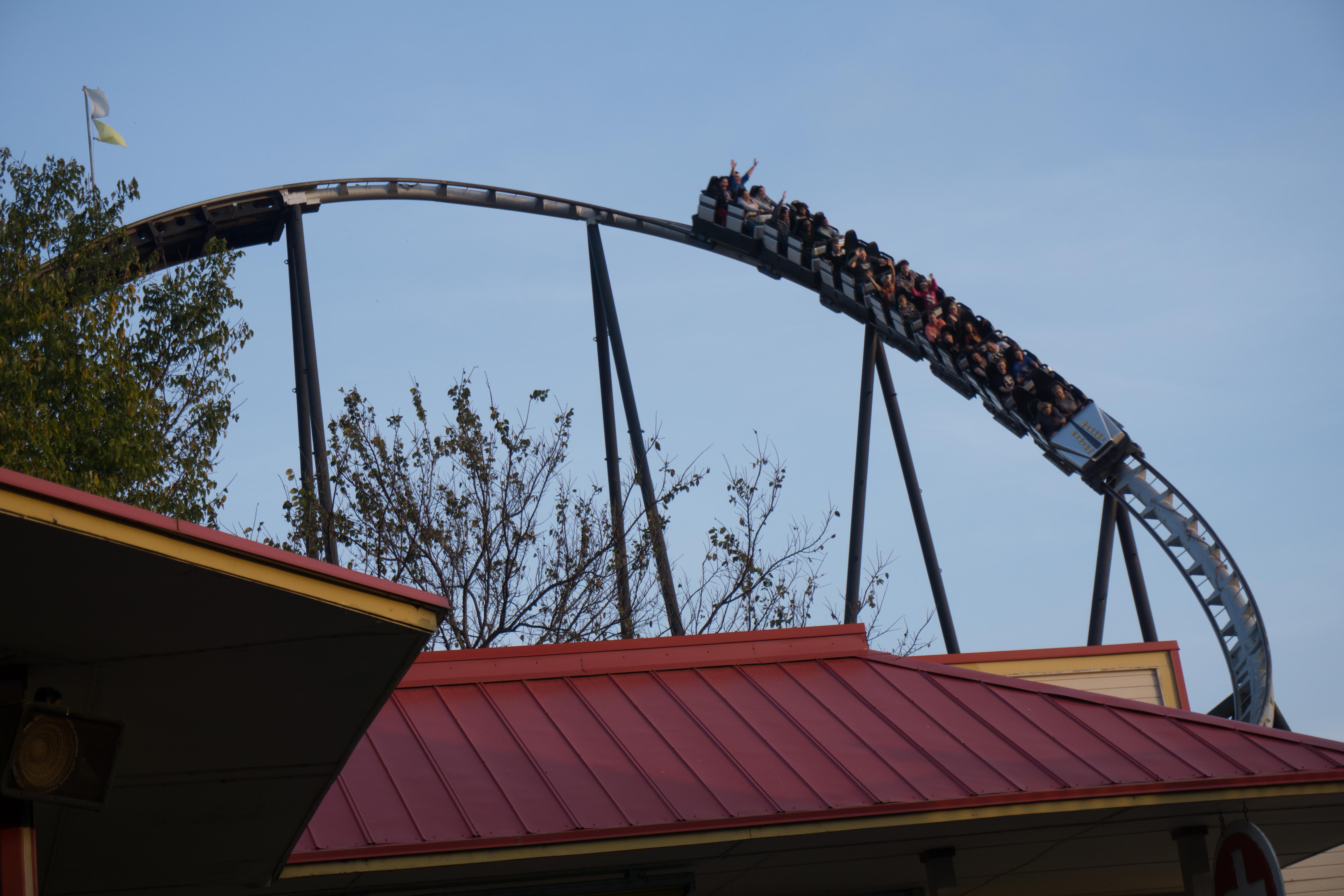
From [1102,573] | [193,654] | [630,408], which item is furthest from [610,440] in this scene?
[193,654]

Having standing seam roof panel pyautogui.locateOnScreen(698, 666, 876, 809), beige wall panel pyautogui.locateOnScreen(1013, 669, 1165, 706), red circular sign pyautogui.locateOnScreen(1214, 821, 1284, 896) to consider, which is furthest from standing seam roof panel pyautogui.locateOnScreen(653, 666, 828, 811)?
beige wall panel pyautogui.locateOnScreen(1013, 669, 1165, 706)

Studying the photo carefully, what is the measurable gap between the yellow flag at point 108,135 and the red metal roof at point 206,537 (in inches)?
567

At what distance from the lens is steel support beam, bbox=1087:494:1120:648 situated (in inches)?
586

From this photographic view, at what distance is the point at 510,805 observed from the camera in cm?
568

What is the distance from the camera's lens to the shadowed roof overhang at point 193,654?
10.1 feet

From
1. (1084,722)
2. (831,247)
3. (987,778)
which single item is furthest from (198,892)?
(831,247)

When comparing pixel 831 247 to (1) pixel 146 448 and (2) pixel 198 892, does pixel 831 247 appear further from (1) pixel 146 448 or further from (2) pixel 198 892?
(2) pixel 198 892

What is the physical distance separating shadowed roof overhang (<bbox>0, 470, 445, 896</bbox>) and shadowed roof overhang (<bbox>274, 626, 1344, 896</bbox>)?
873 millimetres

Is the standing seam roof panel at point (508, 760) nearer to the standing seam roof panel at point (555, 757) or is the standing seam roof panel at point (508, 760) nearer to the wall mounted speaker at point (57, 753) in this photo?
the standing seam roof panel at point (555, 757)

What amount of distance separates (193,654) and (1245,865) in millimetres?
4724

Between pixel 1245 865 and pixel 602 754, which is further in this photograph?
pixel 602 754

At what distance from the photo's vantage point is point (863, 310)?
18.5 m

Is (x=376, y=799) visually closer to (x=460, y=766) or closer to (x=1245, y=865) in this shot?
(x=460, y=766)

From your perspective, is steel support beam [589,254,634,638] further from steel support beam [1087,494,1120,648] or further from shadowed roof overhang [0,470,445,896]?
shadowed roof overhang [0,470,445,896]
